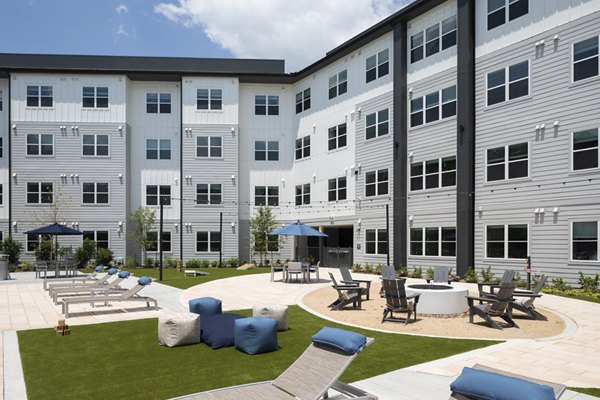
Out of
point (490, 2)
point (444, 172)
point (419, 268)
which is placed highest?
point (490, 2)

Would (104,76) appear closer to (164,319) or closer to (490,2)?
(490,2)

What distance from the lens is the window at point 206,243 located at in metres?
34.6

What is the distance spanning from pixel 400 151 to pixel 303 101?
36.3 ft

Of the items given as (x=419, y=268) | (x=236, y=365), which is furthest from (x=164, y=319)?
(x=419, y=268)

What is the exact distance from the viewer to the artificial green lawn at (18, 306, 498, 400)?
690 centimetres

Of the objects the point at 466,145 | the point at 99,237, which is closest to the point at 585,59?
the point at 466,145

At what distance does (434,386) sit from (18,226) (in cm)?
3395

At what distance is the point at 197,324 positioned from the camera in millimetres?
9633

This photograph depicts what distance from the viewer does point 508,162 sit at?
2094 cm

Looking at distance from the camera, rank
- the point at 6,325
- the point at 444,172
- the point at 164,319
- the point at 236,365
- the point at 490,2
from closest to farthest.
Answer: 1. the point at 236,365
2. the point at 164,319
3. the point at 6,325
4. the point at 490,2
5. the point at 444,172

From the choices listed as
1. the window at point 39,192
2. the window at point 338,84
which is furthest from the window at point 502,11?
the window at point 39,192

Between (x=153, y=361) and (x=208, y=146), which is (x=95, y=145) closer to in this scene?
(x=208, y=146)

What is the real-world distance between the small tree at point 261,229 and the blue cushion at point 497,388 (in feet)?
96.5

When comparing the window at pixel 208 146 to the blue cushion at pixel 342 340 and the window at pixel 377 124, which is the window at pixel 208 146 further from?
the blue cushion at pixel 342 340
